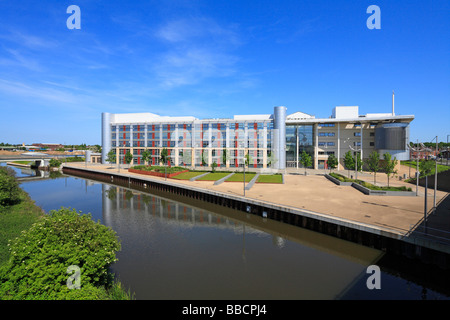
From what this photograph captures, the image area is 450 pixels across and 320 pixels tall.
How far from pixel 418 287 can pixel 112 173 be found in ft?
218

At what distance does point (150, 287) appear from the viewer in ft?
53.1

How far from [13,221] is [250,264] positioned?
24.9 metres

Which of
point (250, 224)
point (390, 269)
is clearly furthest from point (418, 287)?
point (250, 224)

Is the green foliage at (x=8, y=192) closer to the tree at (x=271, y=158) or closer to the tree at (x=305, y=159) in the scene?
the tree at (x=271, y=158)

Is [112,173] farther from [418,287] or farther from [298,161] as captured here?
[418,287]

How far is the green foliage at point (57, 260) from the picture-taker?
37.3 feet

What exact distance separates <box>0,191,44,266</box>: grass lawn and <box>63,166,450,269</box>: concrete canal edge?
22.7 metres

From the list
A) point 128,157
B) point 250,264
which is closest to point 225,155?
point 128,157

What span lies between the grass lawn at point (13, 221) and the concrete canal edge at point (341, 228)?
2268 cm

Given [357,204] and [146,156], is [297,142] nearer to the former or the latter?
[146,156]

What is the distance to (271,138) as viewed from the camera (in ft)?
256

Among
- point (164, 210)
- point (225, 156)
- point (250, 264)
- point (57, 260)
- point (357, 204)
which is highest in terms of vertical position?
point (225, 156)

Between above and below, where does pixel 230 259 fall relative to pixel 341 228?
below

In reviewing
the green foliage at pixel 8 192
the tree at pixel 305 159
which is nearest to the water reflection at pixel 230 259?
the green foliage at pixel 8 192
